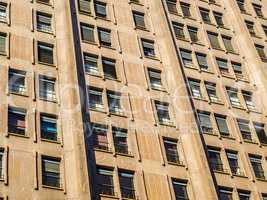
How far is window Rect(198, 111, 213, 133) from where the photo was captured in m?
35.2

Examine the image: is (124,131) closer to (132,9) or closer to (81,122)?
(81,122)

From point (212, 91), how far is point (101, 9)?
11.2 metres

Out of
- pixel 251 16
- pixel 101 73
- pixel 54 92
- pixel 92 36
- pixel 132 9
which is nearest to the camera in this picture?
pixel 54 92

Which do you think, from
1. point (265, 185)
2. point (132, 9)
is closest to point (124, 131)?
point (265, 185)

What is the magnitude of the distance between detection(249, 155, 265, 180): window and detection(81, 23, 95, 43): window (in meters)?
14.5

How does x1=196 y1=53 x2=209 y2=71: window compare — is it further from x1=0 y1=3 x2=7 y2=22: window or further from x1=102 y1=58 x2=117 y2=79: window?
x1=0 y1=3 x2=7 y2=22: window

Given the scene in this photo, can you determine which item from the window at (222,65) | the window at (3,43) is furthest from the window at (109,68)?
the window at (222,65)

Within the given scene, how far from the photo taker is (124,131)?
31.9 metres

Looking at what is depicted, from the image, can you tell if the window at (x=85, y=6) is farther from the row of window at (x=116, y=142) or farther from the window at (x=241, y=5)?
the window at (x=241, y=5)

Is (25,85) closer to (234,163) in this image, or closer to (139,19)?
(139,19)

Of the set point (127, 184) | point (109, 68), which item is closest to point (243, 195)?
point (127, 184)

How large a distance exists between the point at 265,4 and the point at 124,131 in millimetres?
26085

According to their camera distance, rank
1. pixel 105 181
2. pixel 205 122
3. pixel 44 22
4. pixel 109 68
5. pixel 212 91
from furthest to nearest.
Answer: pixel 212 91 → pixel 44 22 → pixel 205 122 → pixel 109 68 → pixel 105 181

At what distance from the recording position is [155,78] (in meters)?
36.8
